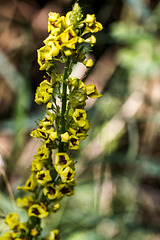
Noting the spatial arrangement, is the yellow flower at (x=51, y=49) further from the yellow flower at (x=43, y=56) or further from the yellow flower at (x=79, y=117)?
the yellow flower at (x=79, y=117)

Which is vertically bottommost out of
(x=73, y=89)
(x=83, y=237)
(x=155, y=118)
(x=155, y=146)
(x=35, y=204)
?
(x=155, y=146)

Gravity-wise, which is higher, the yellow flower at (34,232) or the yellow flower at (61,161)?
the yellow flower at (61,161)

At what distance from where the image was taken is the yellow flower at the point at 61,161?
2.40 ft

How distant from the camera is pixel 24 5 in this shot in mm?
2979

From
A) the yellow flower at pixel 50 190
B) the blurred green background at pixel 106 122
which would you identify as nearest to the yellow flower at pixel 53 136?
the yellow flower at pixel 50 190

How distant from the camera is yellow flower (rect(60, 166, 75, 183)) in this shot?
725 mm

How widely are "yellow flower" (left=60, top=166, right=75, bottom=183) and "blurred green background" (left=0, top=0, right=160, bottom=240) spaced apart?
1.87 ft

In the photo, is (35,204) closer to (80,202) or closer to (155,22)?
(80,202)

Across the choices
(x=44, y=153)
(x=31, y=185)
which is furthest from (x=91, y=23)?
(x=31, y=185)

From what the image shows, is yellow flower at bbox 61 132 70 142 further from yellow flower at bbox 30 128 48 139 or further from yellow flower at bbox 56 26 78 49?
yellow flower at bbox 56 26 78 49

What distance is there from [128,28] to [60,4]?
3.15 ft

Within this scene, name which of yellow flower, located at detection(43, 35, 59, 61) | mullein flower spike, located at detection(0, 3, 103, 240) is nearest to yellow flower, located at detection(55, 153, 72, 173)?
mullein flower spike, located at detection(0, 3, 103, 240)

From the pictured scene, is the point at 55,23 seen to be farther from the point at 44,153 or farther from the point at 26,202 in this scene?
the point at 26,202

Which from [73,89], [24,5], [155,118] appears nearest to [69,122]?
[73,89]
